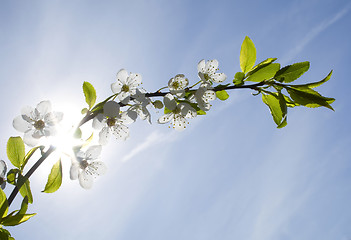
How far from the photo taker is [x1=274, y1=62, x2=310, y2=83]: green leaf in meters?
1.11

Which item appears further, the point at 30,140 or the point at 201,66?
the point at 201,66

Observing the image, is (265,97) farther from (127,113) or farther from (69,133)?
(69,133)

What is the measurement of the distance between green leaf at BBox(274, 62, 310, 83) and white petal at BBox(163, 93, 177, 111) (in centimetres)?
38

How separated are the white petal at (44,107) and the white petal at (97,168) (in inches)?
9.8

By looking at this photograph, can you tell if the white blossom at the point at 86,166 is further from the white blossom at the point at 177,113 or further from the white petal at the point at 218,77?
the white petal at the point at 218,77

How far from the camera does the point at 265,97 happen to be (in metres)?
1.16

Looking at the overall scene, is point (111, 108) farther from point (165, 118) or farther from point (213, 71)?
point (213, 71)

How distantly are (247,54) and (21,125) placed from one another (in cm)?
86

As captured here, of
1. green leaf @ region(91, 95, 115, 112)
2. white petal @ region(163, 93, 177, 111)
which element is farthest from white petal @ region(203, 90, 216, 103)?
green leaf @ region(91, 95, 115, 112)

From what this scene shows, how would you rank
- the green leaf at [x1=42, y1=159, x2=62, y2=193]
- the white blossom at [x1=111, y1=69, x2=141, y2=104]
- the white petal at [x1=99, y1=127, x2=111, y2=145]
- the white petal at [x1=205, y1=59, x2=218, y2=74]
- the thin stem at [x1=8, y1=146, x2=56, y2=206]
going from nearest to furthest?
the thin stem at [x1=8, y1=146, x2=56, y2=206], the green leaf at [x1=42, y1=159, x2=62, y2=193], the white petal at [x1=99, y1=127, x2=111, y2=145], the white blossom at [x1=111, y1=69, x2=141, y2=104], the white petal at [x1=205, y1=59, x2=218, y2=74]

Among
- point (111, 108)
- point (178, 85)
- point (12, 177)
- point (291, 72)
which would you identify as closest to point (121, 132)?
point (111, 108)

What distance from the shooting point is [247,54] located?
3.84 feet

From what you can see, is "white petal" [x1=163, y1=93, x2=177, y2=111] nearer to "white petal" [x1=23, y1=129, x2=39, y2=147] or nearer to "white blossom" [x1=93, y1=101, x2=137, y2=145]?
"white blossom" [x1=93, y1=101, x2=137, y2=145]

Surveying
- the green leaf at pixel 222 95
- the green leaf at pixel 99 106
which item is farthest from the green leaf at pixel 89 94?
the green leaf at pixel 222 95
